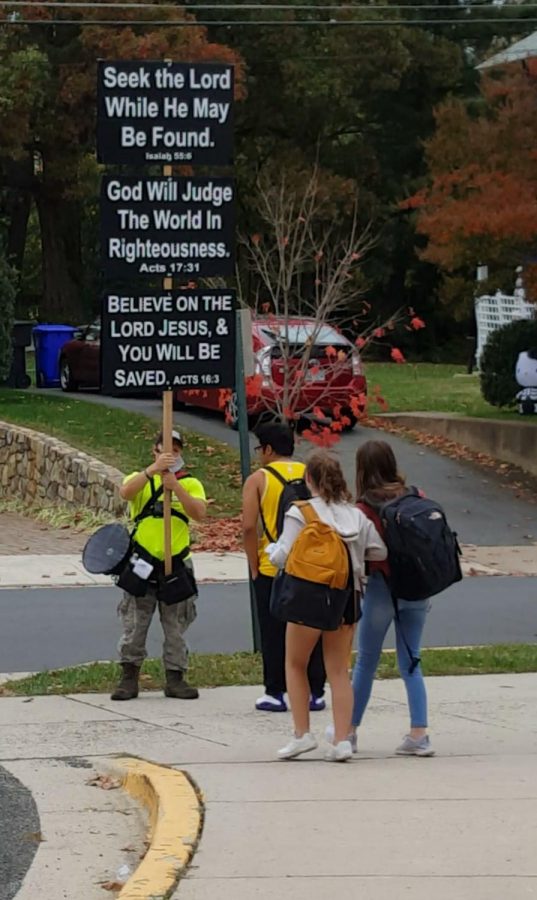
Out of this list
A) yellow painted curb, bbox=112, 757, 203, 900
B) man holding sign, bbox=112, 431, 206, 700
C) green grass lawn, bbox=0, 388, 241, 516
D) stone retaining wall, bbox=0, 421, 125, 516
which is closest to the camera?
yellow painted curb, bbox=112, 757, 203, 900

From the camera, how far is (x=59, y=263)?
41.2 metres

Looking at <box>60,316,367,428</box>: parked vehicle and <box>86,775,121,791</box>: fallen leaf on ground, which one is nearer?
<box>86,775,121,791</box>: fallen leaf on ground

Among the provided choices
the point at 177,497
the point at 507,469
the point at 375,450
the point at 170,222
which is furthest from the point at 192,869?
the point at 507,469

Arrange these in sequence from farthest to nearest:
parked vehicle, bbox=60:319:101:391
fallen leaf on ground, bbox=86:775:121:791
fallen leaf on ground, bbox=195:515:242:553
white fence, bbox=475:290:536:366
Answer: white fence, bbox=475:290:536:366 → parked vehicle, bbox=60:319:101:391 → fallen leaf on ground, bbox=195:515:242:553 → fallen leaf on ground, bbox=86:775:121:791

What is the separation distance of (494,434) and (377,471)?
1521 cm

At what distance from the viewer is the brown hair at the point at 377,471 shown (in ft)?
24.7

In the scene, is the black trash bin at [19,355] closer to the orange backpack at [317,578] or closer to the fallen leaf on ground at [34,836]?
the orange backpack at [317,578]

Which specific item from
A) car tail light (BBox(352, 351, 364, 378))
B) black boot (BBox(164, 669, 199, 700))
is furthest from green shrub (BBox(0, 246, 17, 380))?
black boot (BBox(164, 669, 199, 700))

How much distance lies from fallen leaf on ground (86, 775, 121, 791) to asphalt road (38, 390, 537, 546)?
10.5 meters

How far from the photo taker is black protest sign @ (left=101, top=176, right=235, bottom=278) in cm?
964

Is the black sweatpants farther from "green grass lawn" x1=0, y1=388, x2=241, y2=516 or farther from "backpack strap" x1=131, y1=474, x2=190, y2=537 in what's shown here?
"green grass lawn" x1=0, y1=388, x2=241, y2=516

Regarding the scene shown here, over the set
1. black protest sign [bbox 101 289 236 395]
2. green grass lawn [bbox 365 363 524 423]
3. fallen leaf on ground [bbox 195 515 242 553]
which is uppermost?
black protest sign [bbox 101 289 236 395]

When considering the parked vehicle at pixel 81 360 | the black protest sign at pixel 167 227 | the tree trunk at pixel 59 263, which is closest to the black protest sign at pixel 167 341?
the black protest sign at pixel 167 227

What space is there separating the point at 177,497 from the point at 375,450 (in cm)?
184
